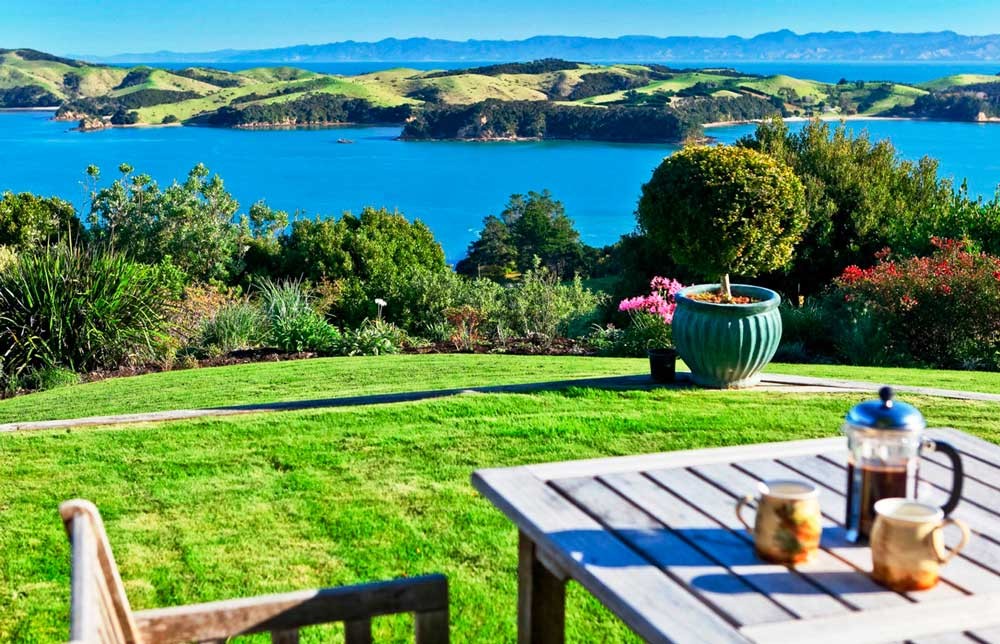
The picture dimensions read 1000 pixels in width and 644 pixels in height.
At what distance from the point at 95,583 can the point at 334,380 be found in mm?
6604

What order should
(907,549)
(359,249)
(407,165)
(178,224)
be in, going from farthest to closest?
1. (407,165)
2. (178,224)
3. (359,249)
4. (907,549)

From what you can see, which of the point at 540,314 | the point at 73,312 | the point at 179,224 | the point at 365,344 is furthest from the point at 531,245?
the point at 73,312

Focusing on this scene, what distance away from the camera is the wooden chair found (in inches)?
69.8

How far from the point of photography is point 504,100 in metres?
133

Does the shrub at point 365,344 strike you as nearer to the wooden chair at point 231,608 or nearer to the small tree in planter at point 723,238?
the small tree in planter at point 723,238

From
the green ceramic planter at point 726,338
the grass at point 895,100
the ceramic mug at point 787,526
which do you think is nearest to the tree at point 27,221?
the green ceramic planter at point 726,338

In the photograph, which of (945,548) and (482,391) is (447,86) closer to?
(482,391)

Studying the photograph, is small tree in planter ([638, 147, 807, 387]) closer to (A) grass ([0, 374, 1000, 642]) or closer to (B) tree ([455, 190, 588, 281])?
(A) grass ([0, 374, 1000, 642])

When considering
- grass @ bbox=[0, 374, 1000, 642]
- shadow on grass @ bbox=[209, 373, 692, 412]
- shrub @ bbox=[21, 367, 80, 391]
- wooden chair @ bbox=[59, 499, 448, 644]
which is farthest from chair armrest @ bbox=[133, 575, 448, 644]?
shrub @ bbox=[21, 367, 80, 391]

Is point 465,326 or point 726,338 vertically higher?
point 726,338

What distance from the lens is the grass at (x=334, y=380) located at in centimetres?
743

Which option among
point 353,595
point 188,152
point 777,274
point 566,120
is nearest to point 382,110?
point 566,120

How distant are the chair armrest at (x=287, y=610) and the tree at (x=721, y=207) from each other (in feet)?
16.8

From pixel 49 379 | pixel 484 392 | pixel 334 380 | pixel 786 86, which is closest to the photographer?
pixel 484 392
